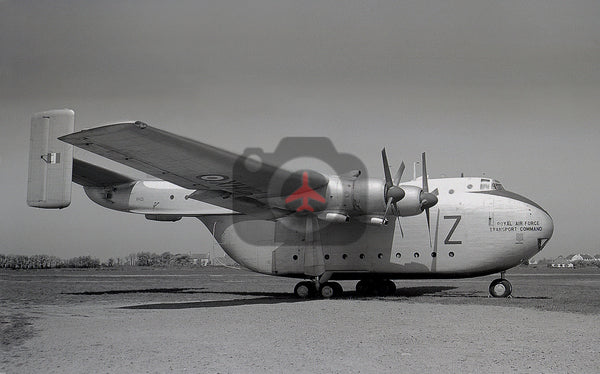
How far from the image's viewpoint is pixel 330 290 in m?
18.5

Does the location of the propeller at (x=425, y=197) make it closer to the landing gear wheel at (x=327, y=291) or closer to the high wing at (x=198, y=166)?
the high wing at (x=198, y=166)

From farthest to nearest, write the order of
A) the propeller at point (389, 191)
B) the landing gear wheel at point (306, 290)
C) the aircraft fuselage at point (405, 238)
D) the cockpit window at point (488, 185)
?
the landing gear wheel at point (306, 290), the cockpit window at point (488, 185), the aircraft fuselage at point (405, 238), the propeller at point (389, 191)

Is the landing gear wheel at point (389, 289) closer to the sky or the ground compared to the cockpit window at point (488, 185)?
closer to the ground

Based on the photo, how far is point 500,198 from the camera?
705 inches

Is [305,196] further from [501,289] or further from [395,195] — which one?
[501,289]

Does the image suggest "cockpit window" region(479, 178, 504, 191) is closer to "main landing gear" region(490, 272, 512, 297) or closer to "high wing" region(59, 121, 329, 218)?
"main landing gear" region(490, 272, 512, 297)

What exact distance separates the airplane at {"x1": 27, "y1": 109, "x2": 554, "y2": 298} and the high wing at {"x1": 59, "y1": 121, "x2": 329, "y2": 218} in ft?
0.12

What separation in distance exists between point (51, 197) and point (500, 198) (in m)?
13.8

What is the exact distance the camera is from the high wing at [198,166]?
12195mm

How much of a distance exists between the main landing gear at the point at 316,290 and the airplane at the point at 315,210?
1.4 inches

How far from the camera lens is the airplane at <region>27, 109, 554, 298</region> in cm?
1493

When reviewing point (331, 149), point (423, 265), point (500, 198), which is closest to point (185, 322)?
point (331, 149)

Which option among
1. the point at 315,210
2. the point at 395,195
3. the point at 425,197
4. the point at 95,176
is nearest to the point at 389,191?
the point at 395,195

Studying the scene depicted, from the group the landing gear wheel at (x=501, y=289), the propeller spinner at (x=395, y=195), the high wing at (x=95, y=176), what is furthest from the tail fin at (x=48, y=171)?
the landing gear wheel at (x=501, y=289)
